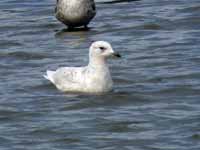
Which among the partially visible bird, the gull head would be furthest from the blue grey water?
the gull head

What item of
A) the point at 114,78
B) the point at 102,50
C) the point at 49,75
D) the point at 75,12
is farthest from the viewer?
the point at 75,12

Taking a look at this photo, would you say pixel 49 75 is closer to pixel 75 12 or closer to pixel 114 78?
pixel 114 78

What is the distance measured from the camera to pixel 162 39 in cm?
1956

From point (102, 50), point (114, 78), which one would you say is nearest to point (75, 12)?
point (114, 78)

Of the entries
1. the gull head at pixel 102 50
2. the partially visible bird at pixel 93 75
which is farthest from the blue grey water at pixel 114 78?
the gull head at pixel 102 50

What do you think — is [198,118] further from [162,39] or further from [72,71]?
[162,39]

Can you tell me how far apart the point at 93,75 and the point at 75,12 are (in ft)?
16.0

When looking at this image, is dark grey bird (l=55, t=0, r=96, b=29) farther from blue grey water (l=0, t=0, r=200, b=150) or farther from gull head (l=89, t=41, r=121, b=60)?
gull head (l=89, t=41, r=121, b=60)

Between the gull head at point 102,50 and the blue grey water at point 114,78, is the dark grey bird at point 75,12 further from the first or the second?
the gull head at point 102,50

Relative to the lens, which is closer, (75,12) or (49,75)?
(49,75)

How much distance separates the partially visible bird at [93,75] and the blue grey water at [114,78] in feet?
0.42

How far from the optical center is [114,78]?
54.5 ft

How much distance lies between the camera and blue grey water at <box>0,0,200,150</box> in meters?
13.2

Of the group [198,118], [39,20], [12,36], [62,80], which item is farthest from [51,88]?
[39,20]
